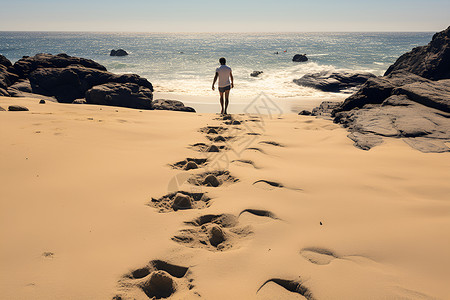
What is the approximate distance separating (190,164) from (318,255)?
1.69m

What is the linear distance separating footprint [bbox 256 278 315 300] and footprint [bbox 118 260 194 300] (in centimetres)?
40

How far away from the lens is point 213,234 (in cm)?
188

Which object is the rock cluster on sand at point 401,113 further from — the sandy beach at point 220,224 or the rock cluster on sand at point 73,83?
the rock cluster on sand at point 73,83

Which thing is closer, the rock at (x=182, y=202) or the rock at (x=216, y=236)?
the rock at (x=216, y=236)

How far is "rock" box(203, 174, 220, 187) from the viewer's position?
8.82ft

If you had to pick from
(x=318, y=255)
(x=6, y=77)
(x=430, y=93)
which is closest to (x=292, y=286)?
(x=318, y=255)

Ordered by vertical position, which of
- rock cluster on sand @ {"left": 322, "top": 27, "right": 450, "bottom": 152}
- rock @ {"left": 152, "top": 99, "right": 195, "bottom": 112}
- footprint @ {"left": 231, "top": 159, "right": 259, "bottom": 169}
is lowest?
rock @ {"left": 152, "top": 99, "right": 195, "bottom": 112}

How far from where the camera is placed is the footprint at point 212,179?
106 inches

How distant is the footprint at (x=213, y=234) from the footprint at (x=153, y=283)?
0.29m

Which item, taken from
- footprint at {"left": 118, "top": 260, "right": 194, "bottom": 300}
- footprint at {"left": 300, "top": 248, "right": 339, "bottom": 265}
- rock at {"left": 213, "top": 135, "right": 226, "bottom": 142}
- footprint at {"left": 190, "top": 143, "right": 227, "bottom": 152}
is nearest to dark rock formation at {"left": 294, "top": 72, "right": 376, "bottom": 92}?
rock at {"left": 213, "top": 135, "right": 226, "bottom": 142}

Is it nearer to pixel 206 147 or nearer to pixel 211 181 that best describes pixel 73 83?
pixel 206 147

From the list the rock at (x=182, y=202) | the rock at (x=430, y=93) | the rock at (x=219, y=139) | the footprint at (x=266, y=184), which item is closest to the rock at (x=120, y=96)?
the rock at (x=219, y=139)

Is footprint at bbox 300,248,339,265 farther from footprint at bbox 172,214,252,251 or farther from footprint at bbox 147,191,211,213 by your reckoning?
footprint at bbox 147,191,211,213

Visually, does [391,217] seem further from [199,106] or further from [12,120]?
[199,106]
